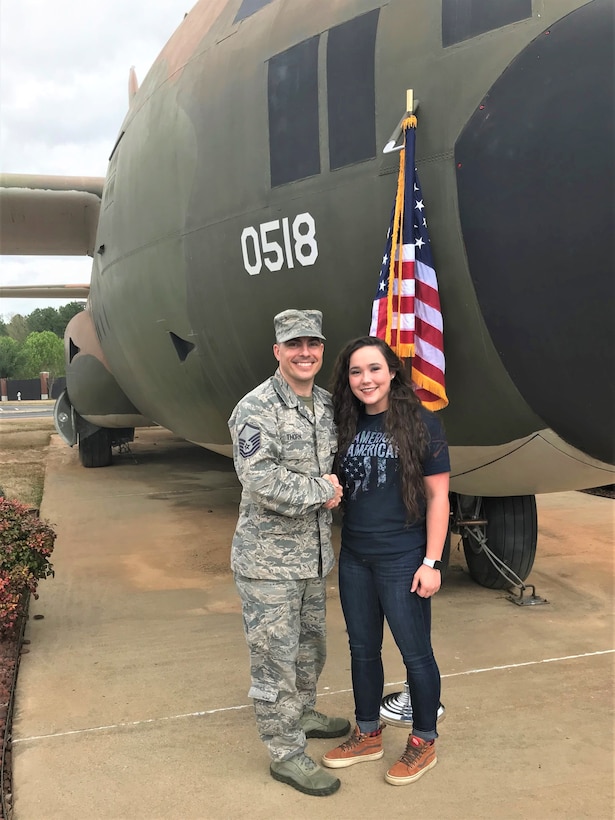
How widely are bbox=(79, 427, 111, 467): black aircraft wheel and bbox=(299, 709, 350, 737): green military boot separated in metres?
8.93

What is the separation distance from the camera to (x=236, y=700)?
11.4 feet

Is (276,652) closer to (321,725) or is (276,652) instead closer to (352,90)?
(321,725)

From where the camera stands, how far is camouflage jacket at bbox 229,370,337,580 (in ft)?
8.47

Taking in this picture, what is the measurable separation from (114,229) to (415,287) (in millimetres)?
3327

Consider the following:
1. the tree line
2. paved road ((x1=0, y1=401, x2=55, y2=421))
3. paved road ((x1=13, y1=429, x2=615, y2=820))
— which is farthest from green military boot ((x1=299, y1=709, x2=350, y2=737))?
the tree line

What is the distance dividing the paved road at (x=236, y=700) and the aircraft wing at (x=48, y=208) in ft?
20.2

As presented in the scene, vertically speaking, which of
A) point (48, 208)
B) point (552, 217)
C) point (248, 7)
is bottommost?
point (552, 217)

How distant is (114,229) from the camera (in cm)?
561

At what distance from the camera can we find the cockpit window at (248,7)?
162 inches

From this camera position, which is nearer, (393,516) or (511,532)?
(393,516)

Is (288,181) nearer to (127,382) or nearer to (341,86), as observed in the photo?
(341,86)

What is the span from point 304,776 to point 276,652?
50 centimetres

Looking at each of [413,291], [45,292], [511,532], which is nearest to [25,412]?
[45,292]

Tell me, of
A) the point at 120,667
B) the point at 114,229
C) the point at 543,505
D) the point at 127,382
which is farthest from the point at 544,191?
the point at 543,505
